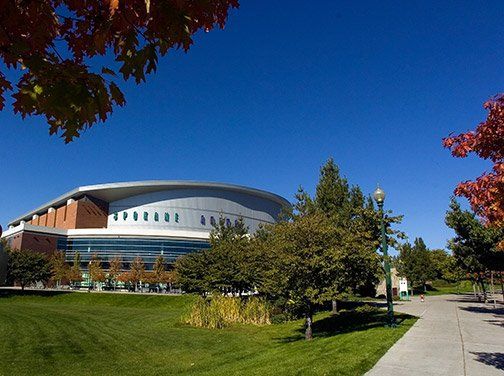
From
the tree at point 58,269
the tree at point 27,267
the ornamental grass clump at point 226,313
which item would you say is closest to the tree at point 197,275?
the ornamental grass clump at point 226,313

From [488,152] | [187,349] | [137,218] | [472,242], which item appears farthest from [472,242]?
[137,218]

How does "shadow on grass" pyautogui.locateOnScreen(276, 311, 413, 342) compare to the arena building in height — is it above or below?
below

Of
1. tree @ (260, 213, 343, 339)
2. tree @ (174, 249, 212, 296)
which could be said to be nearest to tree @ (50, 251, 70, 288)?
tree @ (174, 249, 212, 296)

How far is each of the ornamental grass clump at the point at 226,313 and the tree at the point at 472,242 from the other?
17930 mm

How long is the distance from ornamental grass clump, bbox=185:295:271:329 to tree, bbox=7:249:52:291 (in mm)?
44843

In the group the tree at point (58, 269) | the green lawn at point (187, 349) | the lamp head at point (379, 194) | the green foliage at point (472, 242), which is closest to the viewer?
the green lawn at point (187, 349)

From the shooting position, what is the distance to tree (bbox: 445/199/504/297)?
30.8 metres

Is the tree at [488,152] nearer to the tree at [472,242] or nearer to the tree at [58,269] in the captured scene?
the tree at [472,242]

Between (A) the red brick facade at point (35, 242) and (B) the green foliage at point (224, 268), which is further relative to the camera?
(A) the red brick facade at point (35, 242)

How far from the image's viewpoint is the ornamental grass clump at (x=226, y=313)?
68.1ft

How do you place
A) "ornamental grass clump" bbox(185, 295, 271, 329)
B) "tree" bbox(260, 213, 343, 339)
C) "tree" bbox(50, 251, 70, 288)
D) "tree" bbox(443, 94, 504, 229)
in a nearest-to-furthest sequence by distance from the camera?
"tree" bbox(443, 94, 504, 229)
"tree" bbox(260, 213, 343, 339)
"ornamental grass clump" bbox(185, 295, 271, 329)
"tree" bbox(50, 251, 70, 288)

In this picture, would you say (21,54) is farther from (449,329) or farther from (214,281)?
(214,281)

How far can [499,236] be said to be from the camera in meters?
30.0

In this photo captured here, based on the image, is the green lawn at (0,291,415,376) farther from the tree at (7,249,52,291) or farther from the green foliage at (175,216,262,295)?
the tree at (7,249,52,291)
